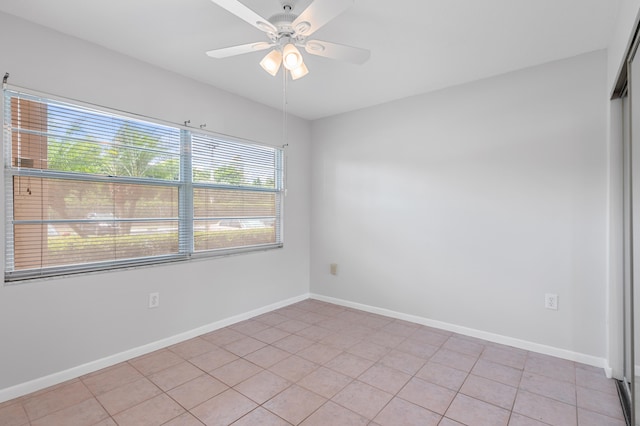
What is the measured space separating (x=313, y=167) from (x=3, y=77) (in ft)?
9.82

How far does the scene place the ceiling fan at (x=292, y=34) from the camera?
59.2 inches

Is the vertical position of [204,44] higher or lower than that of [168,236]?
higher

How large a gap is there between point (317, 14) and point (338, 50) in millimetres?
357

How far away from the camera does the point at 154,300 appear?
107 inches

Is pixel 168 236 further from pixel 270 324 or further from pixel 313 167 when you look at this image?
pixel 313 167

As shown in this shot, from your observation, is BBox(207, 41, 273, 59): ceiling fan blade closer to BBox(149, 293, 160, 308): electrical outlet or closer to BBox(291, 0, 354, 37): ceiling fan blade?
BBox(291, 0, 354, 37): ceiling fan blade

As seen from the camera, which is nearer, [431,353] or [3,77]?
[3,77]

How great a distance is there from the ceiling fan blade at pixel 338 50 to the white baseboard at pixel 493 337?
103 inches

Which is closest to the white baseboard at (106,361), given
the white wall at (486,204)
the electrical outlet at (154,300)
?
the electrical outlet at (154,300)

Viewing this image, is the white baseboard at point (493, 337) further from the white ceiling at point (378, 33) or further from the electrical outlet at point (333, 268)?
the white ceiling at point (378, 33)

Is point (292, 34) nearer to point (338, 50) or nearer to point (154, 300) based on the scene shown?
point (338, 50)

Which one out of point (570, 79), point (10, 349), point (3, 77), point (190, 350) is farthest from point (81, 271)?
point (570, 79)

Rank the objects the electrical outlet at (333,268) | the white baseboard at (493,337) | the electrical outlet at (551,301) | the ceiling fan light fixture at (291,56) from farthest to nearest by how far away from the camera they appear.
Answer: the electrical outlet at (333,268), the electrical outlet at (551,301), the white baseboard at (493,337), the ceiling fan light fixture at (291,56)

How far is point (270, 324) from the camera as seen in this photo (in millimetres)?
3348
